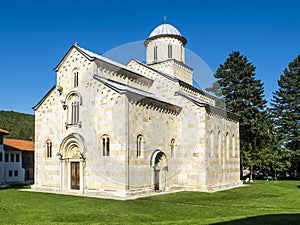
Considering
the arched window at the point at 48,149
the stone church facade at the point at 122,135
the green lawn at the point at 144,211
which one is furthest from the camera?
the arched window at the point at 48,149

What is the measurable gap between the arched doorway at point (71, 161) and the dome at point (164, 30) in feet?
53.8

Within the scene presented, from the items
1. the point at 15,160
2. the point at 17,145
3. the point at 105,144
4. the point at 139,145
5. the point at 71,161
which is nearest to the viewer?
the point at 105,144

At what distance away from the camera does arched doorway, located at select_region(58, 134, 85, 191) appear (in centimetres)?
2600

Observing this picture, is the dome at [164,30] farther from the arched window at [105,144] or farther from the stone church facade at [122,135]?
the arched window at [105,144]

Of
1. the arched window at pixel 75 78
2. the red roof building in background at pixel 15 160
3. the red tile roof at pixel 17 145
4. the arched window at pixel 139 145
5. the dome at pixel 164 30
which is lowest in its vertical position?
the red roof building in background at pixel 15 160

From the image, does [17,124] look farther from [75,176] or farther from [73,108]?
[75,176]

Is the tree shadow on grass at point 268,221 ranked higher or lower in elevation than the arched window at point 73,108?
lower

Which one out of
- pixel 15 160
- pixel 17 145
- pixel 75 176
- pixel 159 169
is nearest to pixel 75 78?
pixel 75 176

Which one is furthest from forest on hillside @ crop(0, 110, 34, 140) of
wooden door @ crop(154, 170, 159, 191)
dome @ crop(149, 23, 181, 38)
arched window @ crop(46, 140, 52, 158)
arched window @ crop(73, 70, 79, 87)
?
wooden door @ crop(154, 170, 159, 191)

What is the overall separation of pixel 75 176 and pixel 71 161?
125cm

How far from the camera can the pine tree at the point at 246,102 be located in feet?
140

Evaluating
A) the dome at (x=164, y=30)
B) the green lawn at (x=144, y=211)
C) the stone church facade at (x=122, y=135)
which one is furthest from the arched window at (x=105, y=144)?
the dome at (x=164, y=30)

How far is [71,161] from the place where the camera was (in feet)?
87.1

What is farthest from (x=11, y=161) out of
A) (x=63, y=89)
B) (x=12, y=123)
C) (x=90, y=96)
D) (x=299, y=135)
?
(x=299, y=135)
